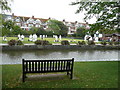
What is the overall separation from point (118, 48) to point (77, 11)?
555 inches

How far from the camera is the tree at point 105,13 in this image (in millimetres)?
5319

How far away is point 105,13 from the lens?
549cm

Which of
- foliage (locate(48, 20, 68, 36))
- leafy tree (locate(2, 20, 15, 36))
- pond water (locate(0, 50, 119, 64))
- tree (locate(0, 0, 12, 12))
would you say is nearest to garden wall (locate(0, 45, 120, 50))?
pond water (locate(0, 50, 119, 64))

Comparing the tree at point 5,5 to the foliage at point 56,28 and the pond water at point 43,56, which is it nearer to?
the pond water at point 43,56

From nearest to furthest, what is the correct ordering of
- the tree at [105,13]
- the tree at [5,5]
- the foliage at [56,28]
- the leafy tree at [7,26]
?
the tree at [5,5] < the leafy tree at [7,26] < the tree at [105,13] < the foliage at [56,28]

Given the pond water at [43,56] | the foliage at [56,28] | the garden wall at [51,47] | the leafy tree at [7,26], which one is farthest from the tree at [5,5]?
the foliage at [56,28]

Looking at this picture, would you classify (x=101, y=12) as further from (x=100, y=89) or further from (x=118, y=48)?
(x=118, y=48)

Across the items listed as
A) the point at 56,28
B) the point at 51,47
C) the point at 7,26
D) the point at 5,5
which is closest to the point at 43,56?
the point at 51,47

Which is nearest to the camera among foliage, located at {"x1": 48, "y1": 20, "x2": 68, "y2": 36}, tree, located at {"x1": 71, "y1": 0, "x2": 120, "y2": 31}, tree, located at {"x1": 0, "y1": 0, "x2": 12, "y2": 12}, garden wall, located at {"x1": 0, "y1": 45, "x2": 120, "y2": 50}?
tree, located at {"x1": 0, "y1": 0, "x2": 12, "y2": 12}

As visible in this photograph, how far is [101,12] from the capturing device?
18.6 ft

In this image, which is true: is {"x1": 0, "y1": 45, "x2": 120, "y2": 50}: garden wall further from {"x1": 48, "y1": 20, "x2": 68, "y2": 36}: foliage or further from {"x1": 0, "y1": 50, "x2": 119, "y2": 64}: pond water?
{"x1": 48, "y1": 20, "x2": 68, "y2": 36}: foliage

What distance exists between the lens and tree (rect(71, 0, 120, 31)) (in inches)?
209

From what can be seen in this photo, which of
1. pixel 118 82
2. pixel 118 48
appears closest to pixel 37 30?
pixel 118 48

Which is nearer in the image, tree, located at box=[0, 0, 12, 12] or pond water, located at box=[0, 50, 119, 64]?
tree, located at box=[0, 0, 12, 12]
